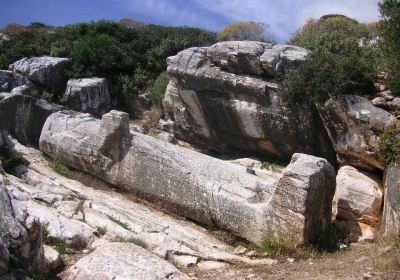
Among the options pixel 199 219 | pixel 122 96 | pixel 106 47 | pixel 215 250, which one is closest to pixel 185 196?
pixel 199 219

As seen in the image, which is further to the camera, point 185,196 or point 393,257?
point 185,196

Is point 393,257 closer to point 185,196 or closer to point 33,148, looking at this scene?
point 185,196

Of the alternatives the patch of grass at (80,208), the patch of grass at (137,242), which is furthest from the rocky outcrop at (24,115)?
the patch of grass at (137,242)

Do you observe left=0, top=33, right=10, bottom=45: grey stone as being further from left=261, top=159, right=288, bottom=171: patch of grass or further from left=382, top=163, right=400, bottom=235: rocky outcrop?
left=382, top=163, right=400, bottom=235: rocky outcrop

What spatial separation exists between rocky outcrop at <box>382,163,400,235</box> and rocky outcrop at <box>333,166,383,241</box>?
421 millimetres

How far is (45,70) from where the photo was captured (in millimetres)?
16422

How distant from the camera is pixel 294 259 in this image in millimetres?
8766

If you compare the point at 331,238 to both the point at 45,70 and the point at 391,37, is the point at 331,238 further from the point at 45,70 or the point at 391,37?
the point at 45,70

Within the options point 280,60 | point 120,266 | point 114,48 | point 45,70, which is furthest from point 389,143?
point 114,48

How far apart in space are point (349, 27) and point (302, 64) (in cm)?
852

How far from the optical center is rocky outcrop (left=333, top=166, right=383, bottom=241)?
1001 cm

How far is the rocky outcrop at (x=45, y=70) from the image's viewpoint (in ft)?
53.4

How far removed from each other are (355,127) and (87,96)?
908 cm

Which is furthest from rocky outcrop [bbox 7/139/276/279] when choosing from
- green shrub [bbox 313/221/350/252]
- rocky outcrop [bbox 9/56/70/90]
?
rocky outcrop [bbox 9/56/70/90]
